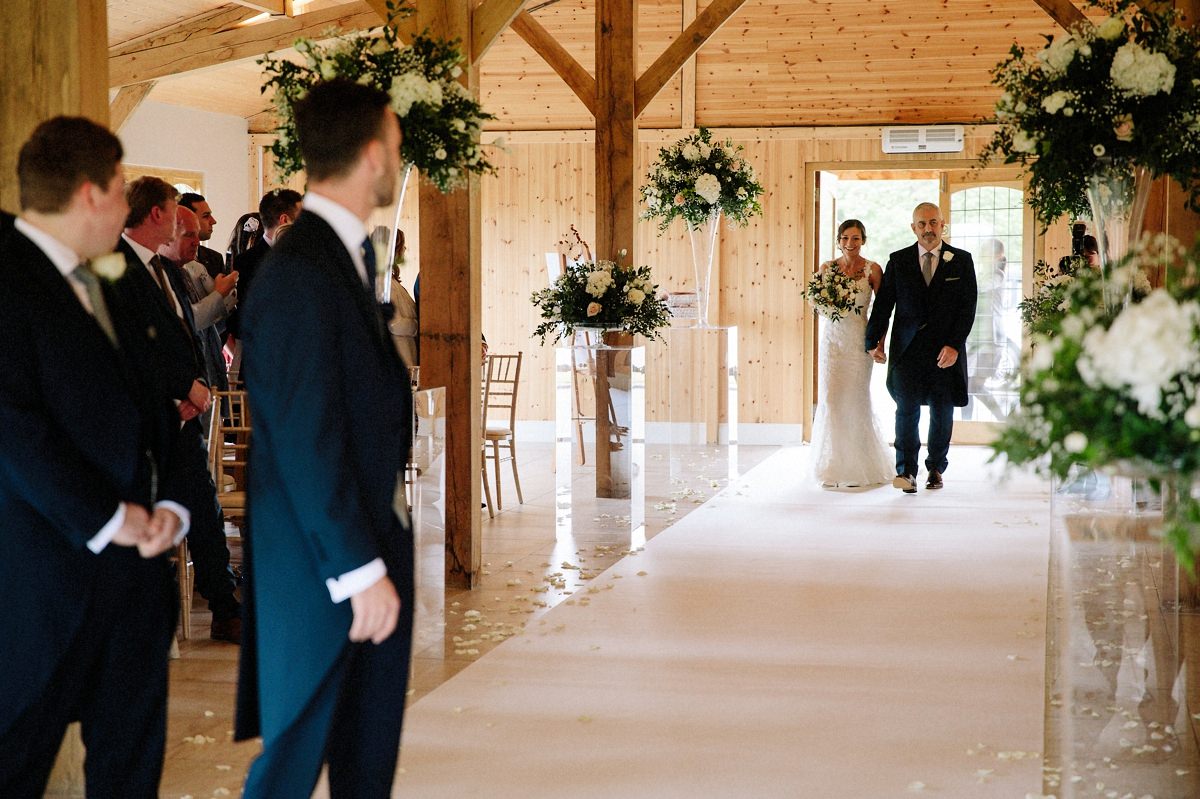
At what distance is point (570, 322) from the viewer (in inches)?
317

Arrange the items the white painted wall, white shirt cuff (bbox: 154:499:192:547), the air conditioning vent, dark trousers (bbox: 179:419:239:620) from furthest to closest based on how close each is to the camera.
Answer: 1. the air conditioning vent
2. the white painted wall
3. dark trousers (bbox: 179:419:239:620)
4. white shirt cuff (bbox: 154:499:192:547)

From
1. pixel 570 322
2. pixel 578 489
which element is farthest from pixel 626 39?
pixel 578 489

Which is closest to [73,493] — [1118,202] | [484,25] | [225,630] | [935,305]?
[225,630]

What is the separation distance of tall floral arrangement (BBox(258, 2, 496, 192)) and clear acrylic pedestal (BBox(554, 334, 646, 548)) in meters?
2.81

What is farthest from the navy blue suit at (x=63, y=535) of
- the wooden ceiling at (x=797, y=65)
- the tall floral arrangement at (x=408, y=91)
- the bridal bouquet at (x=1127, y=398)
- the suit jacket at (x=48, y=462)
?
the wooden ceiling at (x=797, y=65)

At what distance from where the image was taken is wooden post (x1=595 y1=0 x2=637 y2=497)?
27.3ft

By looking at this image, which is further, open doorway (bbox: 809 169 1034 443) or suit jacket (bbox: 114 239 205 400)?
open doorway (bbox: 809 169 1034 443)

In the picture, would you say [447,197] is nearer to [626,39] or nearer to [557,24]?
[626,39]

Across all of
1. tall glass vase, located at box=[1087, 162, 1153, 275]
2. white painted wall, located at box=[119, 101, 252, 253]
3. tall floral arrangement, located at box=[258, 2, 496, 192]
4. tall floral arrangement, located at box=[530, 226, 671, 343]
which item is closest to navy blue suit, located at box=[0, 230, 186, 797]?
tall floral arrangement, located at box=[258, 2, 496, 192]

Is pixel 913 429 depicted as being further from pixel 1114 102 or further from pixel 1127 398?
pixel 1127 398

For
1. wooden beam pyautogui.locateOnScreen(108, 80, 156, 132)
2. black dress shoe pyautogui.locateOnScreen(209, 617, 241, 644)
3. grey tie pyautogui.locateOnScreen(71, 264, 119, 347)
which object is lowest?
black dress shoe pyautogui.locateOnScreen(209, 617, 241, 644)

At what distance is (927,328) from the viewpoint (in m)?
8.92

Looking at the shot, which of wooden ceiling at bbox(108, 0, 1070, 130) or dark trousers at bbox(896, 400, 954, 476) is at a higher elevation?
wooden ceiling at bbox(108, 0, 1070, 130)

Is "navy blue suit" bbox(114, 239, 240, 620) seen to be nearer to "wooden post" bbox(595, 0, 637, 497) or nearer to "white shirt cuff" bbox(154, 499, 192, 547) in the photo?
"white shirt cuff" bbox(154, 499, 192, 547)
